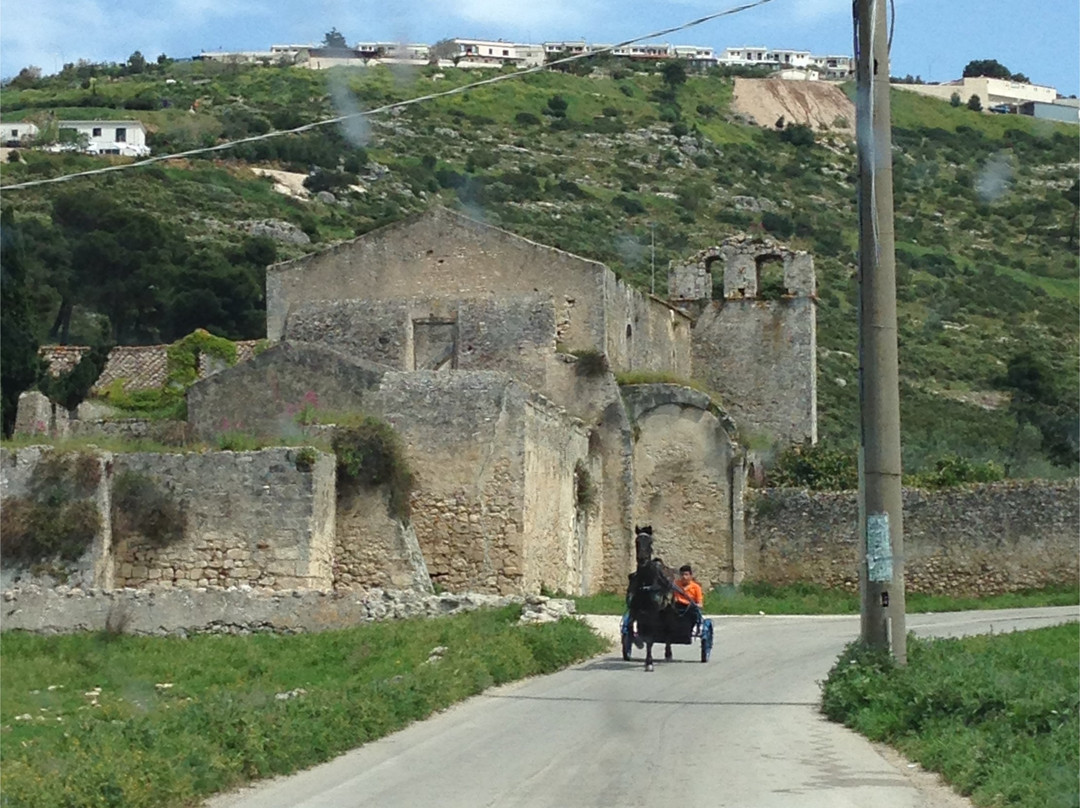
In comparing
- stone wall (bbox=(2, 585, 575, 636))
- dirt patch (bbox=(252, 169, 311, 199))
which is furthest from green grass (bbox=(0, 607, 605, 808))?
dirt patch (bbox=(252, 169, 311, 199))

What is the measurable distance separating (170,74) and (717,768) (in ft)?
275

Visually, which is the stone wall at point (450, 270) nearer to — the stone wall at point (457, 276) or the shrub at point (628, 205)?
the stone wall at point (457, 276)

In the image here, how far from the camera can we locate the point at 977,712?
1437 centimetres

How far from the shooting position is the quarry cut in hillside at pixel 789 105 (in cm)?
9181

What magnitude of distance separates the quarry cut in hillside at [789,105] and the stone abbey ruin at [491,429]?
44951 millimetres

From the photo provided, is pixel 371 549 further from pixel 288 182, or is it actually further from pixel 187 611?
pixel 288 182

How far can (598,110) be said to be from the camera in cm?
8419

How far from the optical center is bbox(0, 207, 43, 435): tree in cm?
4103

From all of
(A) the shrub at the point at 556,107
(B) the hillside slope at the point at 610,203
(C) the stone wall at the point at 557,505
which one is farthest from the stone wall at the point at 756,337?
(A) the shrub at the point at 556,107

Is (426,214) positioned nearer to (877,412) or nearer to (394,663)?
(394,663)

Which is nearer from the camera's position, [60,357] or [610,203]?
[60,357]

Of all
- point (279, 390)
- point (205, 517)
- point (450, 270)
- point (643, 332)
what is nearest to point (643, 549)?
point (205, 517)

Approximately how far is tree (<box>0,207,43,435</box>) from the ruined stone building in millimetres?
6212

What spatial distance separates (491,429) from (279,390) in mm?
4096
